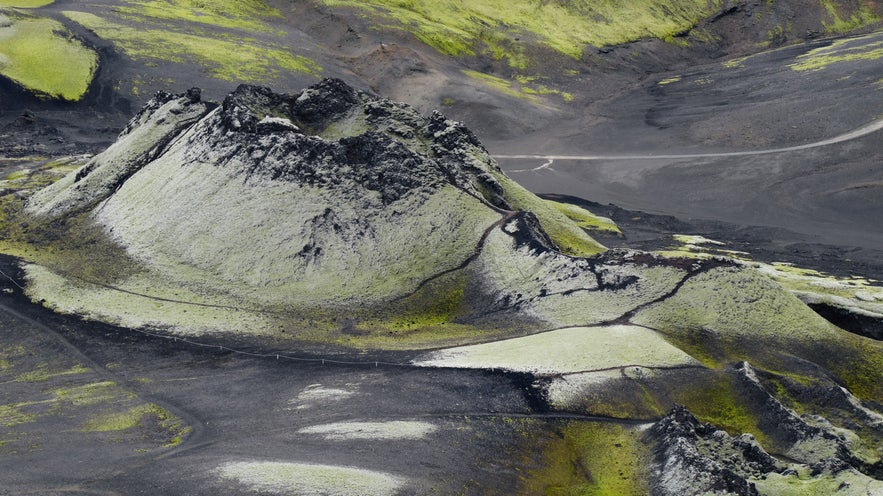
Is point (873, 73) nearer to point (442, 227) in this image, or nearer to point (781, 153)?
point (781, 153)

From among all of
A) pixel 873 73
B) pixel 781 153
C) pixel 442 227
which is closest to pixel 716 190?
pixel 781 153

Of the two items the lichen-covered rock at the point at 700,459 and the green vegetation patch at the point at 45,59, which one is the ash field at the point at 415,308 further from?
the green vegetation patch at the point at 45,59

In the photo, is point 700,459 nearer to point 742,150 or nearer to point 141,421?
point 141,421

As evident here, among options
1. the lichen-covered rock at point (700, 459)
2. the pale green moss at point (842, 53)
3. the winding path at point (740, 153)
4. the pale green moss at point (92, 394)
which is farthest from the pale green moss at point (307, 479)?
the pale green moss at point (842, 53)

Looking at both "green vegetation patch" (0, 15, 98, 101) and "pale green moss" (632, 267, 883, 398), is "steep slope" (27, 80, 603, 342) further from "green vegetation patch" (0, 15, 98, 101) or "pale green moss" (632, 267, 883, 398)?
"green vegetation patch" (0, 15, 98, 101)

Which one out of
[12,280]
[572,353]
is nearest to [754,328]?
[572,353]

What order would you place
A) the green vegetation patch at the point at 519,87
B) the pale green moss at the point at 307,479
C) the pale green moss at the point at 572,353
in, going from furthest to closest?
the green vegetation patch at the point at 519,87 < the pale green moss at the point at 572,353 < the pale green moss at the point at 307,479

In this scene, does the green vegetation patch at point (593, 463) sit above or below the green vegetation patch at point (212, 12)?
below
